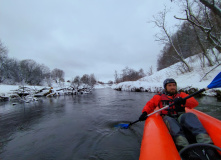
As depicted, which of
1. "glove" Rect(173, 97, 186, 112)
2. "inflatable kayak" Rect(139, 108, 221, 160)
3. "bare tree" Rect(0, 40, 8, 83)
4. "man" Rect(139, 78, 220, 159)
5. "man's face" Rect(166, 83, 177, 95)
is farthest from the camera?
"bare tree" Rect(0, 40, 8, 83)

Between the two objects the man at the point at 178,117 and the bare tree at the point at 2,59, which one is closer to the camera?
the man at the point at 178,117

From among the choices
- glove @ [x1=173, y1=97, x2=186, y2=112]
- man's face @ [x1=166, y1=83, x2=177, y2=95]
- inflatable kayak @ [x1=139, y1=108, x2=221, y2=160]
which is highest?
man's face @ [x1=166, y1=83, x2=177, y2=95]

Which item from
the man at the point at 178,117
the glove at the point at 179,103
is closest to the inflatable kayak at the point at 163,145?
the man at the point at 178,117

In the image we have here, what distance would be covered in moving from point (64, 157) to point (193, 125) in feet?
9.20

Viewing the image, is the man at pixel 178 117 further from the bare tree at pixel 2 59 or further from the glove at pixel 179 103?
the bare tree at pixel 2 59

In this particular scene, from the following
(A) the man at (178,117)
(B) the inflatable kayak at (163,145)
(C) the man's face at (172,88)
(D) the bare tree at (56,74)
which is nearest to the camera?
(B) the inflatable kayak at (163,145)

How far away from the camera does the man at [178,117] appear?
1599 mm

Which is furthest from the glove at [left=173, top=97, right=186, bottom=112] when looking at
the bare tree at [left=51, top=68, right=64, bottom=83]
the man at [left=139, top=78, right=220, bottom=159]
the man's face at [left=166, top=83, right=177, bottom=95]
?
the bare tree at [left=51, top=68, right=64, bottom=83]

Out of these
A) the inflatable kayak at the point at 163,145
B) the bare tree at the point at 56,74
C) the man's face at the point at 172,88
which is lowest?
the inflatable kayak at the point at 163,145

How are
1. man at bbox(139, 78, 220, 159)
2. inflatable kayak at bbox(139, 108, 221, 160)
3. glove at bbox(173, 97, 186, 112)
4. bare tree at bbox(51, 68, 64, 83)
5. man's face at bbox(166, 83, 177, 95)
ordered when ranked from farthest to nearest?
bare tree at bbox(51, 68, 64, 83), man's face at bbox(166, 83, 177, 95), glove at bbox(173, 97, 186, 112), man at bbox(139, 78, 220, 159), inflatable kayak at bbox(139, 108, 221, 160)

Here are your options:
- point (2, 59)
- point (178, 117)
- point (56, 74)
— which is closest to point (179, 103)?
point (178, 117)

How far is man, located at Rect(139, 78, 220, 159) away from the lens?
160 cm

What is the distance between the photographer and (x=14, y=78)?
31.2m

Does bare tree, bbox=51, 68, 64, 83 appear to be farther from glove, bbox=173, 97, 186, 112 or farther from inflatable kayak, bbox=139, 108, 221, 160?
inflatable kayak, bbox=139, 108, 221, 160
